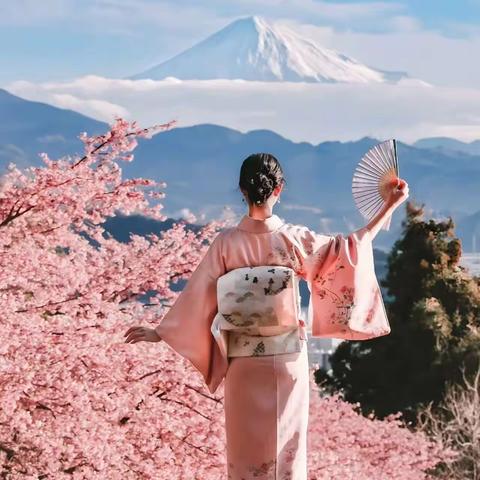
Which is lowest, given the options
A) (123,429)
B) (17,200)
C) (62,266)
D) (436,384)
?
(436,384)

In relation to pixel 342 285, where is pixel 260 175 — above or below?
above

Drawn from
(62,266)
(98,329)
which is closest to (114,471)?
(98,329)

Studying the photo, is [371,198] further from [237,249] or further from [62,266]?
[62,266]

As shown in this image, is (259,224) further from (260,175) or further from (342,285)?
(342,285)

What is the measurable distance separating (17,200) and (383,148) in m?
3.11

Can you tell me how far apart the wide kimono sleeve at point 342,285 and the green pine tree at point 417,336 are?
11370mm

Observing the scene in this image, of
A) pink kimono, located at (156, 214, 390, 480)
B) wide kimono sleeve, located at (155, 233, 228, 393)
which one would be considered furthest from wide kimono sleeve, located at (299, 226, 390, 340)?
wide kimono sleeve, located at (155, 233, 228, 393)

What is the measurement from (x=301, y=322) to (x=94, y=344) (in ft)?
7.53

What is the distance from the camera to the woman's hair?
383 cm

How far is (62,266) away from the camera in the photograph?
673 cm

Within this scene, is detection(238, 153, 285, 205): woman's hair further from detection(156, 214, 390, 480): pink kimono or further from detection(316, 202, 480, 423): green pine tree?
detection(316, 202, 480, 423): green pine tree

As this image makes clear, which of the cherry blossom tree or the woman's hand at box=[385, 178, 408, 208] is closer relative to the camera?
the woman's hand at box=[385, 178, 408, 208]

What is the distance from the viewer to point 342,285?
4113mm

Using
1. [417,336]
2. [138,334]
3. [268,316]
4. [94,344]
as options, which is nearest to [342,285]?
[268,316]
